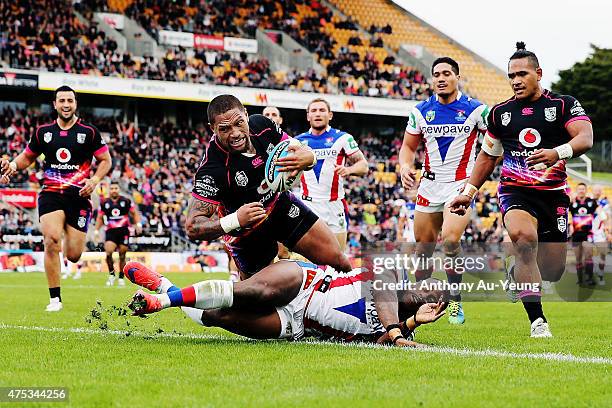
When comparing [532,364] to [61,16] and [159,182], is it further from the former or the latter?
[61,16]

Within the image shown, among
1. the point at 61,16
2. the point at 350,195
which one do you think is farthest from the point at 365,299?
the point at 61,16

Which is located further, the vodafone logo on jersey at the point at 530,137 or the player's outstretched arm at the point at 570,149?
the vodafone logo on jersey at the point at 530,137

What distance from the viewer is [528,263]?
8008 millimetres

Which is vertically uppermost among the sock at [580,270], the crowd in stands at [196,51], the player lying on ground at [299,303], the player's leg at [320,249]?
the crowd in stands at [196,51]

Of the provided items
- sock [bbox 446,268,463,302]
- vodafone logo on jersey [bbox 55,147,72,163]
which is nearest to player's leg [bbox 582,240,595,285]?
sock [bbox 446,268,463,302]

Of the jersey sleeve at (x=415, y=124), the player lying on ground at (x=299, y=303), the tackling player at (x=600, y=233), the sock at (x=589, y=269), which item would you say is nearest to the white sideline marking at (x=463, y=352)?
the player lying on ground at (x=299, y=303)

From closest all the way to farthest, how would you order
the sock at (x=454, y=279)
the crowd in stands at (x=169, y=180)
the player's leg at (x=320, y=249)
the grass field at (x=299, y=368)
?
the grass field at (x=299, y=368) < the player's leg at (x=320, y=249) < the sock at (x=454, y=279) < the crowd in stands at (x=169, y=180)

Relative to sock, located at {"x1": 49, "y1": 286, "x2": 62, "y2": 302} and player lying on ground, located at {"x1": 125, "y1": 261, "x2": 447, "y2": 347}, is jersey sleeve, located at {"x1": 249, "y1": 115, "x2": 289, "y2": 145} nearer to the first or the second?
player lying on ground, located at {"x1": 125, "y1": 261, "x2": 447, "y2": 347}

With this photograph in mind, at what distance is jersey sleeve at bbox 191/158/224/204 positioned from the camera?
7.12m

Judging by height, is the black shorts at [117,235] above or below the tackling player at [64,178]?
below

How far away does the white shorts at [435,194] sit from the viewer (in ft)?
33.6

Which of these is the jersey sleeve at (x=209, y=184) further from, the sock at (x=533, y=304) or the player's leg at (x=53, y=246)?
the player's leg at (x=53, y=246)

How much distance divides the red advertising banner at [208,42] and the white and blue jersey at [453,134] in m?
33.1

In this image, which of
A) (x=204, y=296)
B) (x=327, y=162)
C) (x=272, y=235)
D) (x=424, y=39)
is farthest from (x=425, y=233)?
(x=424, y=39)
